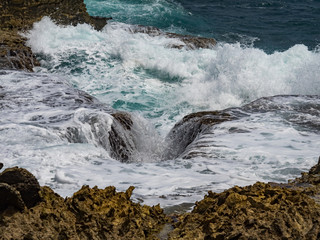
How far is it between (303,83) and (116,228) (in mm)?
8289

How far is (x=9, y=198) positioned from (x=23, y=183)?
0.42 feet

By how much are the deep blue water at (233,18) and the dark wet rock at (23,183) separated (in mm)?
13848

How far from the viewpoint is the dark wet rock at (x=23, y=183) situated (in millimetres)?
2357

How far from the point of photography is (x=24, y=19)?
1152 cm

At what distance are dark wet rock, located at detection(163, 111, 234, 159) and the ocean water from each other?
23cm

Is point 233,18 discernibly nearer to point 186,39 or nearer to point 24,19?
point 186,39

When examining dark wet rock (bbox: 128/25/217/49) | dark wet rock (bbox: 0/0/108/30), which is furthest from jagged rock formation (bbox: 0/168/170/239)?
dark wet rock (bbox: 128/25/217/49)

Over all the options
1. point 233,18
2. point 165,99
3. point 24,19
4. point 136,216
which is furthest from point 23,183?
point 233,18

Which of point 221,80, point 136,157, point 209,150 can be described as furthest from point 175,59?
point 209,150

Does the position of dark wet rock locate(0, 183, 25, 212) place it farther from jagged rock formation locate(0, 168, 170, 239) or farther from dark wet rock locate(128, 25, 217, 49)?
dark wet rock locate(128, 25, 217, 49)

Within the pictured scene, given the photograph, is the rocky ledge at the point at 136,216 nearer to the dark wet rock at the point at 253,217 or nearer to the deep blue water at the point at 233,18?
the dark wet rock at the point at 253,217

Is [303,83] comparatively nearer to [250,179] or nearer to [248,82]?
[248,82]

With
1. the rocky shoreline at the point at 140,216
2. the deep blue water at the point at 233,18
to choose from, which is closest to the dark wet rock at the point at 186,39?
the deep blue water at the point at 233,18

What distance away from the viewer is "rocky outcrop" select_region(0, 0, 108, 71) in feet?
31.4
